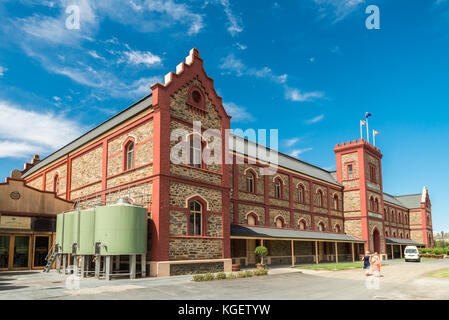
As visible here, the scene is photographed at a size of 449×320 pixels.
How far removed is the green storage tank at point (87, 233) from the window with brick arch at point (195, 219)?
549 centimetres

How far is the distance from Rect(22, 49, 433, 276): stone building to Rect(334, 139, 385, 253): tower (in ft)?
19.3

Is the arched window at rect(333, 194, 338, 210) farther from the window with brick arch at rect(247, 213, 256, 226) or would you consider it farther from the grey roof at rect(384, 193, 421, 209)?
the grey roof at rect(384, 193, 421, 209)

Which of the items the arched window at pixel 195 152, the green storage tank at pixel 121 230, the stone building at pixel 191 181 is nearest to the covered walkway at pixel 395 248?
the stone building at pixel 191 181

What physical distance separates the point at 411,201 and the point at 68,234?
69649 millimetres

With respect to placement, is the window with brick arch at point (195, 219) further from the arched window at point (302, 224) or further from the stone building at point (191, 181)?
the arched window at point (302, 224)

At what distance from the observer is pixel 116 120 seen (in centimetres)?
2681

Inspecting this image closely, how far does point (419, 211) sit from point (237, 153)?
55235 mm

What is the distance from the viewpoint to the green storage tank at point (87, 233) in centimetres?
1983

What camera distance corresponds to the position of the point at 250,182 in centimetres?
3166

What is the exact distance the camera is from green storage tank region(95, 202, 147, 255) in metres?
18.5

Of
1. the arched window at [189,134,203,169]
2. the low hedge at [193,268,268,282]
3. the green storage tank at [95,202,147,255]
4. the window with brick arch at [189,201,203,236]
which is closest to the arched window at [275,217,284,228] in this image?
the low hedge at [193,268,268,282]

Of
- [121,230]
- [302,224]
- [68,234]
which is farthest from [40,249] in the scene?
[302,224]

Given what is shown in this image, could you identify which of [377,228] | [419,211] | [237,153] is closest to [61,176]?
[237,153]
